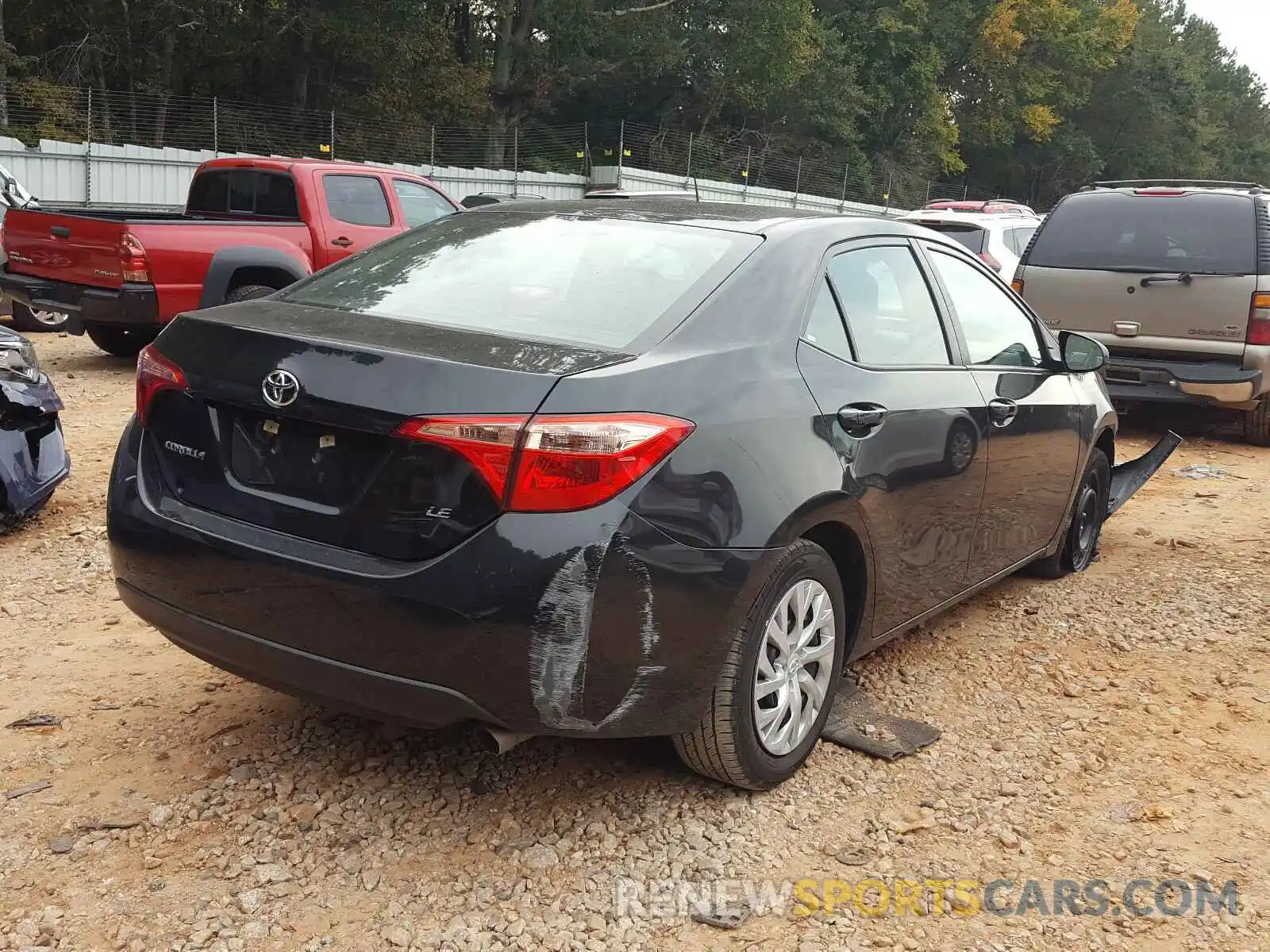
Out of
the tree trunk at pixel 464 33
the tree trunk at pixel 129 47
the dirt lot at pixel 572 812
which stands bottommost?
the dirt lot at pixel 572 812

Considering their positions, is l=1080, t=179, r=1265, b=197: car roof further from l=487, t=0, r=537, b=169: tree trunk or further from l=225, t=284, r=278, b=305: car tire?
l=487, t=0, r=537, b=169: tree trunk

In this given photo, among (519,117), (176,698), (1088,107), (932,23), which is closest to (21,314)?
(176,698)

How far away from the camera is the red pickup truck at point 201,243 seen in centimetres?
958

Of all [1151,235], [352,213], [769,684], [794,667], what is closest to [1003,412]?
[794,667]

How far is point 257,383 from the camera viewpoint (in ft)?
9.53

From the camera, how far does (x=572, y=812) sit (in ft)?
10.6

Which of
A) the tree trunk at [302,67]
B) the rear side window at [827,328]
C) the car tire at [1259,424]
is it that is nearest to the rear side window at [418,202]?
the car tire at [1259,424]

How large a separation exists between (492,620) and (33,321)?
11.2m

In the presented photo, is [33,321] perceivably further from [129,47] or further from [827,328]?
[129,47]

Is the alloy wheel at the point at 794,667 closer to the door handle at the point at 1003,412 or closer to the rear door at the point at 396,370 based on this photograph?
the rear door at the point at 396,370

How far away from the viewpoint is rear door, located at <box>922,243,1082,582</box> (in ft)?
14.0

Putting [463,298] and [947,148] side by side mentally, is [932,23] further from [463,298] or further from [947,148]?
[463,298]

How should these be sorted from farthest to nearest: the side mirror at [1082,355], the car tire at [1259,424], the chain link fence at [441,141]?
1. the chain link fence at [441,141]
2. the car tire at [1259,424]
3. the side mirror at [1082,355]

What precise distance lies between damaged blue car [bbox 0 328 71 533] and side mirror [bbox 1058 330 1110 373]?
4327 millimetres
